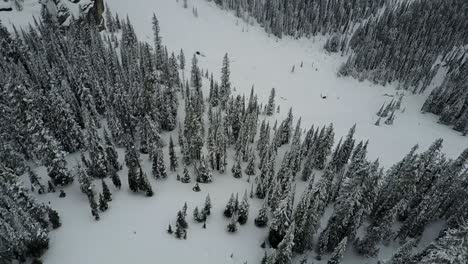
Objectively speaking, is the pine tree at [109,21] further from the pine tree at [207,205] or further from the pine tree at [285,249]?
the pine tree at [285,249]

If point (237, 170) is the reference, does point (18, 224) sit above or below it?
above

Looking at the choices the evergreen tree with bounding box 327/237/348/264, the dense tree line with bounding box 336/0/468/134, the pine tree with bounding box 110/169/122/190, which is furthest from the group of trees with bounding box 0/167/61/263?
the dense tree line with bounding box 336/0/468/134

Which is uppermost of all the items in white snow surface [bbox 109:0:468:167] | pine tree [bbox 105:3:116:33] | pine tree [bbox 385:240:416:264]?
pine tree [bbox 105:3:116:33]

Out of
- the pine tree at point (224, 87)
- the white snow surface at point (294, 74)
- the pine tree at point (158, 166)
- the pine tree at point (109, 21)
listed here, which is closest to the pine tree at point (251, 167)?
the pine tree at point (158, 166)

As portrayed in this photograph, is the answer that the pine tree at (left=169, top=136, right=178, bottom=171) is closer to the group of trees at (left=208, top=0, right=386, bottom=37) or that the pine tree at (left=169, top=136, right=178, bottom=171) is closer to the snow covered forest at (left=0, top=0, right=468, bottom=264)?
the snow covered forest at (left=0, top=0, right=468, bottom=264)

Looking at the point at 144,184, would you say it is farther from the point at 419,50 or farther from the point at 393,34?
the point at 393,34

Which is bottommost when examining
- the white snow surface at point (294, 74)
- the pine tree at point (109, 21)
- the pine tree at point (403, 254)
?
the white snow surface at point (294, 74)

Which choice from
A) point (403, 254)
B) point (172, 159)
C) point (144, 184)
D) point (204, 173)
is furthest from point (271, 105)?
point (403, 254)

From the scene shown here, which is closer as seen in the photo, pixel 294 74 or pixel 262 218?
pixel 262 218

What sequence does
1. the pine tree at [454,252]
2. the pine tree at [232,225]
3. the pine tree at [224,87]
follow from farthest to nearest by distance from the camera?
1. the pine tree at [224,87]
2. the pine tree at [232,225]
3. the pine tree at [454,252]
